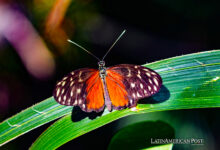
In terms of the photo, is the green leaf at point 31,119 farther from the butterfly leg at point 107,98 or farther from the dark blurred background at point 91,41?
the dark blurred background at point 91,41

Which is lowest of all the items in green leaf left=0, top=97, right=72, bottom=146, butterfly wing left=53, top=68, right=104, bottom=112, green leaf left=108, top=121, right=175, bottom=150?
green leaf left=108, top=121, right=175, bottom=150

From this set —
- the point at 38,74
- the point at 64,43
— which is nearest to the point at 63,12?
the point at 64,43

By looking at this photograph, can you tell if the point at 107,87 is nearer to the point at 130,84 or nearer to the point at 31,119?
the point at 130,84

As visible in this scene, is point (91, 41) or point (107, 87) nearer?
point (107, 87)

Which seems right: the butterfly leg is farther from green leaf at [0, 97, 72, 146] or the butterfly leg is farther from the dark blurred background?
the dark blurred background

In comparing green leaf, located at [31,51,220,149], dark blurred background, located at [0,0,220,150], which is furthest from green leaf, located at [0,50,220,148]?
dark blurred background, located at [0,0,220,150]

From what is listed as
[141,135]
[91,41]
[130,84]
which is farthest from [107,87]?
[91,41]

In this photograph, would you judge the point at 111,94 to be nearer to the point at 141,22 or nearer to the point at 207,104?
the point at 207,104
